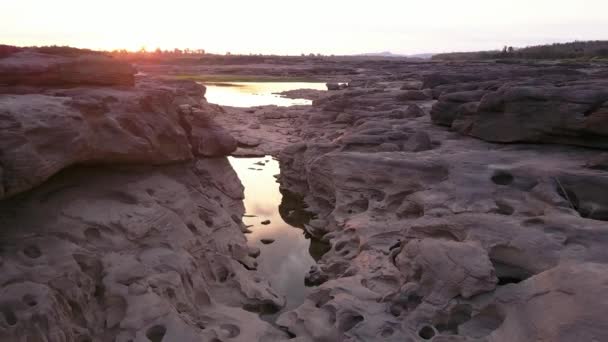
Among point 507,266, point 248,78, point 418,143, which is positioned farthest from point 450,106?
point 248,78

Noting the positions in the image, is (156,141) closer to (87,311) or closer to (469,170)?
(87,311)

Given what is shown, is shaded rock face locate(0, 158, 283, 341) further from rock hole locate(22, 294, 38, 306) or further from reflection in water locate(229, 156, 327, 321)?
reflection in water locate(229, 156, 327, 321)

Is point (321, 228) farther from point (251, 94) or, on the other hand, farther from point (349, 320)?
point (251, 94)

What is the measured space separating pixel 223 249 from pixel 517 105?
9.79 metres

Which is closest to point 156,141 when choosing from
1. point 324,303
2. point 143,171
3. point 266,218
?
point 143,171

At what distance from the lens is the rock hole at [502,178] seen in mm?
11727

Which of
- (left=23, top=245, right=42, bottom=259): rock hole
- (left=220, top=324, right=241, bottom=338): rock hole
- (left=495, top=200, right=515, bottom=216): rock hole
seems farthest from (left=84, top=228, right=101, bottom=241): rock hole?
(left=495, top=200, right=515, bottom=216): rock hole

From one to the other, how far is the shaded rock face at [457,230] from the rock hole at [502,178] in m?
0.03

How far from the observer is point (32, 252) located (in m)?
7.61

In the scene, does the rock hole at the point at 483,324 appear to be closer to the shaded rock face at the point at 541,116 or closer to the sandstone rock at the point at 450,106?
the shaded rock face at the point at 541,116

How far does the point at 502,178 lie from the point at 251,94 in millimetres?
43720

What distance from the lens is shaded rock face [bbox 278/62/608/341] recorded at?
7207 mm

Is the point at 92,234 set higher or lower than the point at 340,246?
higher

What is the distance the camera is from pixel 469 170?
12.4 m
